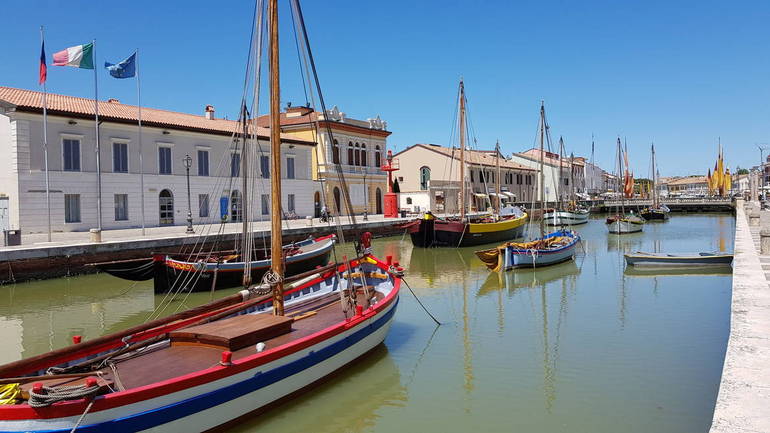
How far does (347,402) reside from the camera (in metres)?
9.05

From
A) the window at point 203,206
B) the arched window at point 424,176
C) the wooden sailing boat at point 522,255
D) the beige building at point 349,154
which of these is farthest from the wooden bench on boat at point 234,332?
the arched window at point 424,176

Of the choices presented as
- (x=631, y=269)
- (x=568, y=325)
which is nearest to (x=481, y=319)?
(x=568, y=325)

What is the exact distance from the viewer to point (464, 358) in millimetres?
11297

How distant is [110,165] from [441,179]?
36.6 m

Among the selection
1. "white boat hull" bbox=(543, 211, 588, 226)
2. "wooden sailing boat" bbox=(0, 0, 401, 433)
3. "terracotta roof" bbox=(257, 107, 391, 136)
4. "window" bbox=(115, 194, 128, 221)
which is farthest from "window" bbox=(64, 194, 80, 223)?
"white boat hull" bbox=(543, 211, 588, 226)

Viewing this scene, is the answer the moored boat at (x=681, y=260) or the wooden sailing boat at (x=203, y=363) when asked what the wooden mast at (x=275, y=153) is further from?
the moored boat at (x=681, y=260)

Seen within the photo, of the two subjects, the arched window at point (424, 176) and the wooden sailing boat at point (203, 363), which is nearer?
the wooden sailing boat at point (203, 363)

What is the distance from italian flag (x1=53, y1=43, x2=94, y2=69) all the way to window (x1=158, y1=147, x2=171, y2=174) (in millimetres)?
9303

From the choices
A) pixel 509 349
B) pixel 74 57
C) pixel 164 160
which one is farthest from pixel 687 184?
pixel 509 349

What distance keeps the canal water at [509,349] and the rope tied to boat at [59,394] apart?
8.24 feet

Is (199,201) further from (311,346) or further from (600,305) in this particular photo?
(311,346)

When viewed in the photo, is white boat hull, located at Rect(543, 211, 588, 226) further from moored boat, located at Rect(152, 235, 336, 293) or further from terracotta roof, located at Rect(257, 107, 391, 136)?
moored boat, located at Rect(152, 235, 336, 293)

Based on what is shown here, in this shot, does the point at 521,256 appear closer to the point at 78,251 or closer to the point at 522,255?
the point at 522,255

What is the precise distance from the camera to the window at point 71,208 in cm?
2761
